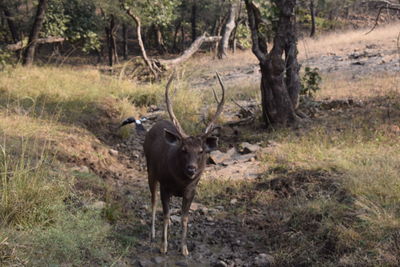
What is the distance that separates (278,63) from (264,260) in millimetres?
5087

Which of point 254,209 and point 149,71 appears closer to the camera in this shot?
point 254,209

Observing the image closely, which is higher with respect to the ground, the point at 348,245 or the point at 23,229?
the point at 23,229

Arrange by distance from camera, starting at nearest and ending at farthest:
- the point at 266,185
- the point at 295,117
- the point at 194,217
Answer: the point at 194,217 → the point at 266,185 → the point at 295,117

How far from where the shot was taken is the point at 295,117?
9664 mm

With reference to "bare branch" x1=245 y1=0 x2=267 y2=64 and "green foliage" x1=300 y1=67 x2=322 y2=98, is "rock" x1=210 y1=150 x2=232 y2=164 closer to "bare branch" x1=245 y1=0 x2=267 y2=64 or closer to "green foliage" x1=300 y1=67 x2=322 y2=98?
"bare branch" x1=245 y1=0 x2=267 y2=64

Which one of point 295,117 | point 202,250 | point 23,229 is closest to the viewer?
point 23,229

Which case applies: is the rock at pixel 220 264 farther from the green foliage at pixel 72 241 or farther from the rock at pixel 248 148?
the rock at pixel 248 148

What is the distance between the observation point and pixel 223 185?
725 centimetres

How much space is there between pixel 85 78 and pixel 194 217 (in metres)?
8.70

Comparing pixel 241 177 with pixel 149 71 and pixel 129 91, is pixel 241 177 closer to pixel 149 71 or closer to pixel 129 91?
pixel 129 91

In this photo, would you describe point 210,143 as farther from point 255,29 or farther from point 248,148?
point 255,29

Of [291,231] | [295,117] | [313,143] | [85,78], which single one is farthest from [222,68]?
[291,231]

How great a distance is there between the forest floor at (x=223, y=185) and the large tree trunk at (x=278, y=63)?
0.40m

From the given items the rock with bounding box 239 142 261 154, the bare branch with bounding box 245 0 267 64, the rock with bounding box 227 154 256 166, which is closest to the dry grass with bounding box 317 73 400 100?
the bare branch with bounding box 245 0 267 64
